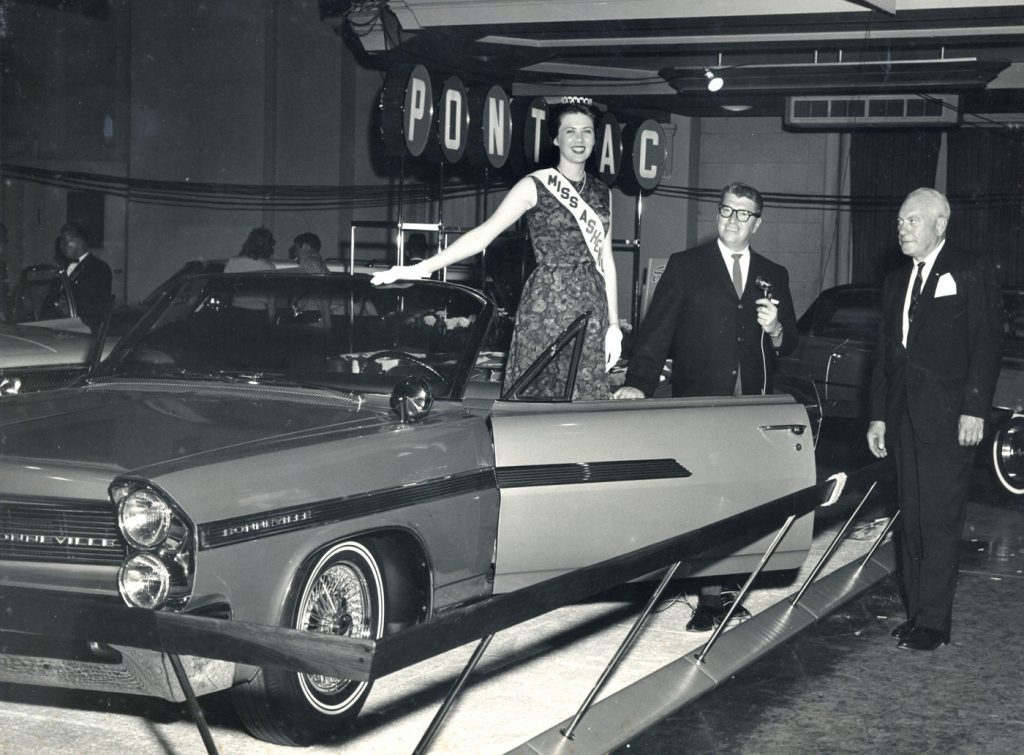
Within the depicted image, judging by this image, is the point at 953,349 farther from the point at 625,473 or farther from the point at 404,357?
the point at 404,357

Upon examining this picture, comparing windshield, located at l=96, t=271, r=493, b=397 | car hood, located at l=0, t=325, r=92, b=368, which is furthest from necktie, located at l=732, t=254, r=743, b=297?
car hood, located at l=0, t=325, r=92, b=368

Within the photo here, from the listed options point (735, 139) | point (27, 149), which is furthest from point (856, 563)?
point (27, 149)

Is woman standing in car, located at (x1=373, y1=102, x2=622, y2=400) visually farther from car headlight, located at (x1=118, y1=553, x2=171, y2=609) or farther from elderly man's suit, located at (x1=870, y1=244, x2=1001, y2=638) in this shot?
car headlight, located at (x1=118, y1=553, x2=171, y2=609)

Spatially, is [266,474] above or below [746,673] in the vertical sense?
above

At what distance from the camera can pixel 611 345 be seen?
515 cm

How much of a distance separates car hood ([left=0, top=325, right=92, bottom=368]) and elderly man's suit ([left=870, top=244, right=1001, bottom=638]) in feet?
16.0

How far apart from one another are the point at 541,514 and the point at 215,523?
4.25 ft

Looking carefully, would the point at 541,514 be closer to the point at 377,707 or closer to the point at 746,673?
the point at 377,707

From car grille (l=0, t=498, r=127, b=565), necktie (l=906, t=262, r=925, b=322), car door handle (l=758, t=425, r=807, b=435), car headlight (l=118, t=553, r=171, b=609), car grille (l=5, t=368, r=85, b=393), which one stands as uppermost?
necktie (l=906, t=262, r=925, b=322)

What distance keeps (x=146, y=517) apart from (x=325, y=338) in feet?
4.49

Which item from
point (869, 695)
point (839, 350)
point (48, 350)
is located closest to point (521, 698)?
point (869, 695)

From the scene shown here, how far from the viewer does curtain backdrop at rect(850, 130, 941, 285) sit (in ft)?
67.3

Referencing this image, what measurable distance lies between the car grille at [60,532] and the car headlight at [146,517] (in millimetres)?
97

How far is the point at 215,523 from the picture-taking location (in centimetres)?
345
